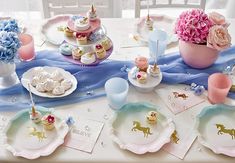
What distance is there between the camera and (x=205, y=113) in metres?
1.24

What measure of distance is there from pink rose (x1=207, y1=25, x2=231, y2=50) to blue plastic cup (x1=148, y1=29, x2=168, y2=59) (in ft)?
0.73

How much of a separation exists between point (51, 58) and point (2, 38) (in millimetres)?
242

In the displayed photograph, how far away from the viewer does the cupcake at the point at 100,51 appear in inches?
55.7

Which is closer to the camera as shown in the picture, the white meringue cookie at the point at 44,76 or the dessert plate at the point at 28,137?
the dessert plate at the point at 28,137

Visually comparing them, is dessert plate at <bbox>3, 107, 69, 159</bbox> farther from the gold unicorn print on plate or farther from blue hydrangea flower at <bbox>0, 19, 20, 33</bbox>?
the gold unicorn print on plate

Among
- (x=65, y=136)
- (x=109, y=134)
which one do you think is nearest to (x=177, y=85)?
(x=109, y=134)

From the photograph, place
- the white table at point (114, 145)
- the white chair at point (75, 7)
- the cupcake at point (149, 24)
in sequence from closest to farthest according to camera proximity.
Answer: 1. the white table at point (114, 145)
2. the cupcake at point (149, 24)
3. the white chair at point (75, 7)

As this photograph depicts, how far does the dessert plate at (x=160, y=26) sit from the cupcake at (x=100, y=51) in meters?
0.21

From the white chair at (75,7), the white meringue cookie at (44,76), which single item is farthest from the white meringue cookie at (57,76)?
the white chair at (75,7)

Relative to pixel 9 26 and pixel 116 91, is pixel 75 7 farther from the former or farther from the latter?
pixel 116 91

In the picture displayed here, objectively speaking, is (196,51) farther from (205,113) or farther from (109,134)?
(109,134)

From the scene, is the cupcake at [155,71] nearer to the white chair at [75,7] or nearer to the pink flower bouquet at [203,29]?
the pink flower bouquet at [203,29]

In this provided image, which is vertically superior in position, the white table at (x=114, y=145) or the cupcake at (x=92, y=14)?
the cupcake at (x=92, y=14)

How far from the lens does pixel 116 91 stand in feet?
4.24
